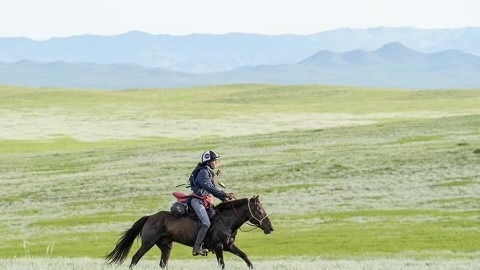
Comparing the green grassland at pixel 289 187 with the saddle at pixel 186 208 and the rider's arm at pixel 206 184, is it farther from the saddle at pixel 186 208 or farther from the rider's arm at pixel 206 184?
the rider's arm at pixel 206 184

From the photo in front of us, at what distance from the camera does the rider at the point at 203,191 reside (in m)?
20.8

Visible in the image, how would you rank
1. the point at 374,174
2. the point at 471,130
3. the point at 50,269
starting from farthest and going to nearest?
the point at 471,130 → the point at 374,174 → the point at 50,269

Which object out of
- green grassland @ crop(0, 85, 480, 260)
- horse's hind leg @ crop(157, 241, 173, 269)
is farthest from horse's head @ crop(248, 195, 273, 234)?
green grassland @ crop(0, 85, 480, 260)

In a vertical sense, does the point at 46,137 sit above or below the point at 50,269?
below

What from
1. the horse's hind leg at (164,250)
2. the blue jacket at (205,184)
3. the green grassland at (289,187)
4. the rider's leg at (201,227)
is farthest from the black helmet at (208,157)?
the green grassland at (289,187)

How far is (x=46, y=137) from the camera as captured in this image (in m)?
Answer: 121

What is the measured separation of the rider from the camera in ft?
68.3

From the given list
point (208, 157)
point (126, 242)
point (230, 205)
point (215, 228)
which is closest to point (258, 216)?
point (230, 205)

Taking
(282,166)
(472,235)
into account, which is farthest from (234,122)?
(472,235)

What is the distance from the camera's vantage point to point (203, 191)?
2111 centimetres

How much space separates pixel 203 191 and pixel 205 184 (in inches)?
12.4

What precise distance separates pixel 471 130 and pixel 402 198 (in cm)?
3672

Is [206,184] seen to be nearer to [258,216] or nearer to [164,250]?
[258,216]

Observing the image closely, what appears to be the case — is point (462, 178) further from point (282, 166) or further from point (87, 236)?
point (87, 236)
